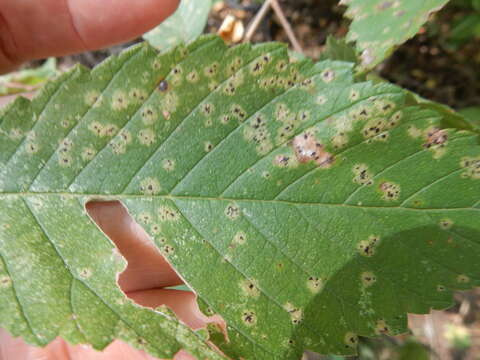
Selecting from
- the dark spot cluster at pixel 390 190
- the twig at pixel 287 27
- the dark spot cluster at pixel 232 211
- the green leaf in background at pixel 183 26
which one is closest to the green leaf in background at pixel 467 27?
the twig at pixel 287 27

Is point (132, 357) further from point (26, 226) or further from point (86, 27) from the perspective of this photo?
point (86, 27)

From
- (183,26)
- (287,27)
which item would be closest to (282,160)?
(287,27)

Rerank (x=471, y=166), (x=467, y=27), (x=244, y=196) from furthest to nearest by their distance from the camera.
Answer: (x=467, y=27) → (x=244, y=196) → (x=471, y=166)

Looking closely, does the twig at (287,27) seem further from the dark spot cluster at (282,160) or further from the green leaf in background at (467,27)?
the dark spot cluster at (282,160)

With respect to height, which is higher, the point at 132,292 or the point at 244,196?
the point at 132,292

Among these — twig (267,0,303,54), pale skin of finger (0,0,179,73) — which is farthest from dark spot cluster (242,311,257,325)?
twig (267,0,303,54)

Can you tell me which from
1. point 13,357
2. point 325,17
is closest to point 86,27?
point 13,357

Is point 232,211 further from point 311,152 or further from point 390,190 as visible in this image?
point 390,190
